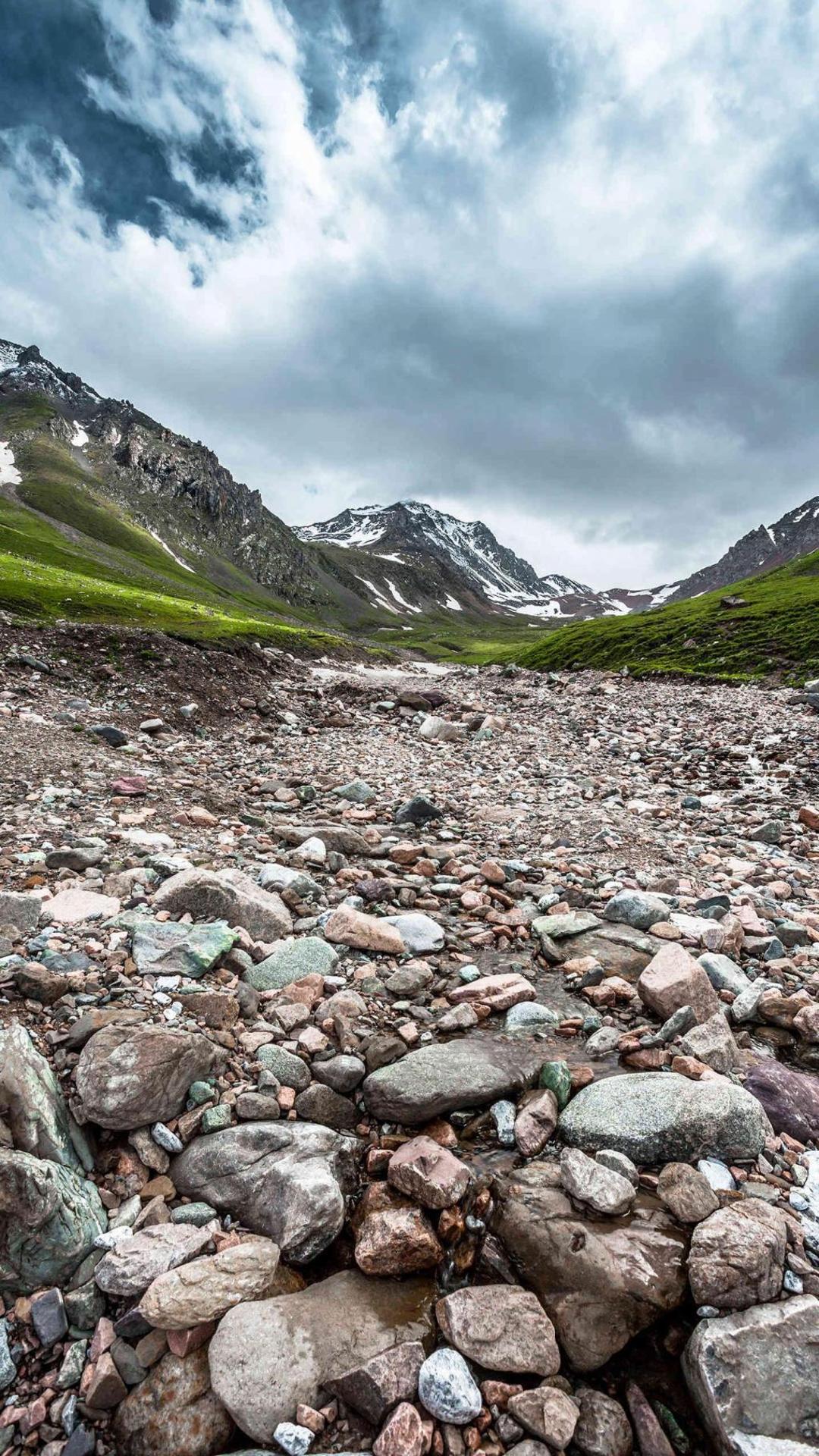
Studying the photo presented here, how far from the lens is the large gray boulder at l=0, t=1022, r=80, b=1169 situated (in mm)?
3719

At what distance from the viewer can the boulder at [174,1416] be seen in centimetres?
281

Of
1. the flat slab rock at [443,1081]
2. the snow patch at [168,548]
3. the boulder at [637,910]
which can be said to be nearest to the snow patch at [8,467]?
the snow patch at [168,548]

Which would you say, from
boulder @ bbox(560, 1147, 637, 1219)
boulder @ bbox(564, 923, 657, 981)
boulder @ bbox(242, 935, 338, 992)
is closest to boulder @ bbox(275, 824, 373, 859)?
boulder @ bbox(242, 935, 338, 992)

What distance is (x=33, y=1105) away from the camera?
3.81 m

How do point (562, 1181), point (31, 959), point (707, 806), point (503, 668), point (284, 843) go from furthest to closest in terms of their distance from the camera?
point (503, 668) < point (707, 806) < point (284, 843) < point (31, 959) < point (562, 1181)

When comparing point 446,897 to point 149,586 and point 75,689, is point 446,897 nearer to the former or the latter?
point 75,689

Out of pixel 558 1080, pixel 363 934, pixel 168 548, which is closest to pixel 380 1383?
pixel 558 1080

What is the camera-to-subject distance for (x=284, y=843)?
9.70 meters

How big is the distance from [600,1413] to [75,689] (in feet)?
69.7

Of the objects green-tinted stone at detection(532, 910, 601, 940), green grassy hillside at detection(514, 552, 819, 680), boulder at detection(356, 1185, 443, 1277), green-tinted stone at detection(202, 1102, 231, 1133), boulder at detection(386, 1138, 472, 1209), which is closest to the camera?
boulder at detection(356, 1185, 443, 1277)

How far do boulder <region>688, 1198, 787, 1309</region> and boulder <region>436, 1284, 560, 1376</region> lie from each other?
0.85 m

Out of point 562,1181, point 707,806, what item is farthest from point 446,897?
point 707,806

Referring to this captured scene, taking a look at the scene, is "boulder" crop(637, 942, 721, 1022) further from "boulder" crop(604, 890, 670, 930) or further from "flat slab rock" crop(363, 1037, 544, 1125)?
"boulder" crop(604, 890, 670, 930)

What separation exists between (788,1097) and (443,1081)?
257cm
